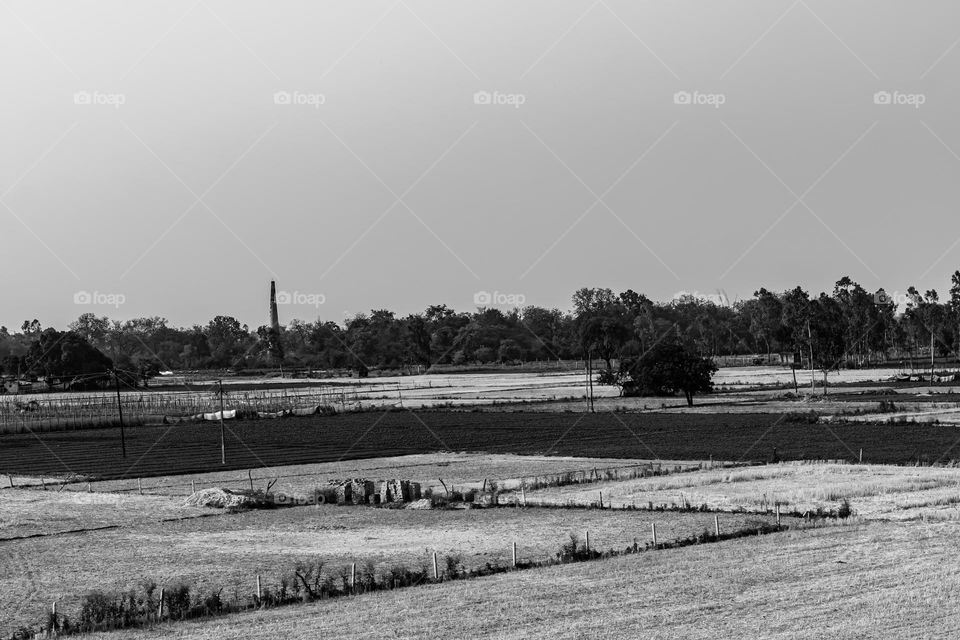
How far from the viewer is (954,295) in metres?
192

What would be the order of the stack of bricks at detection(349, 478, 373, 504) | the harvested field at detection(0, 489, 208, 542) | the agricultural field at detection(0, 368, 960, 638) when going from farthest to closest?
the stack of bricks at detection(349, 478, 373, 504)
the harvested field at detection(0, 489, 208, 542)
the agricultural field at detection(0, 368, 960, 638)

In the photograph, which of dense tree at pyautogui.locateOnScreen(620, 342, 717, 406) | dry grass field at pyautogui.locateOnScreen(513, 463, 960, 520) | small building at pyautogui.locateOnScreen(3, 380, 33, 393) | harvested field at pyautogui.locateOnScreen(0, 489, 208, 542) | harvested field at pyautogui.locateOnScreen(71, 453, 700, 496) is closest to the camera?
dry grass field at pyautogui.locateOnScreen(513, 463, 960, 520)

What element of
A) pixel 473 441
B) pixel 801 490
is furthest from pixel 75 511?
pixel 473 441

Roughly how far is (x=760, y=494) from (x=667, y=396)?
75.1 m

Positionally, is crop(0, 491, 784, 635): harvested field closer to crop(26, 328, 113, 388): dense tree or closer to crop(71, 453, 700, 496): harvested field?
crop(71, 453, 700, 496): harvested field

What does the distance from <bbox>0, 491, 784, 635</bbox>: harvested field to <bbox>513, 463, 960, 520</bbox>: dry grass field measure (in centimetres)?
360

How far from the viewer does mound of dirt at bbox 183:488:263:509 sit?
43.7 meters

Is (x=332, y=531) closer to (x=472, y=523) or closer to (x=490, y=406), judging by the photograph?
(x=472, y=523)

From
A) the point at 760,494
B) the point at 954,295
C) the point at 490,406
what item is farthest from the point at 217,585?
the point at 954,295

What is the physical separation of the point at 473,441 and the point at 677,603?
49.0 m

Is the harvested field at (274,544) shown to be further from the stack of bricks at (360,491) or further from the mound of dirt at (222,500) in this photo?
the stack of bricks at (360,491)

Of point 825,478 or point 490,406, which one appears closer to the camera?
point 825,478

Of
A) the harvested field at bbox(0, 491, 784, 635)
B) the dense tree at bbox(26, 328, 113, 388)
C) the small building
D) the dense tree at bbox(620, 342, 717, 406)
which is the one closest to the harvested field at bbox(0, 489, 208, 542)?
the harvested field at bbox(0, 491, 784, 635)

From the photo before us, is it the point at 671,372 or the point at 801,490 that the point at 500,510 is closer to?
the point at 801,490
